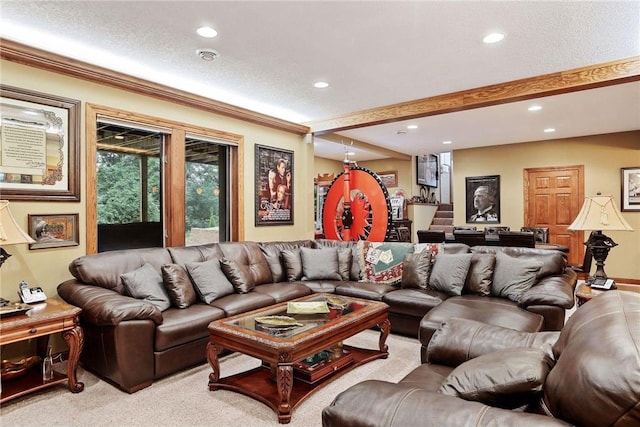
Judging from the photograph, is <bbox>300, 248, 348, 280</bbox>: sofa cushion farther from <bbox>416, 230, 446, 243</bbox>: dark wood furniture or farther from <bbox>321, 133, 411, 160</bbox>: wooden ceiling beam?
<bbox>321, 133, 411, 160</bbox>: wooden ceiling beam

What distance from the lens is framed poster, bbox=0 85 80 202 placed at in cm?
298

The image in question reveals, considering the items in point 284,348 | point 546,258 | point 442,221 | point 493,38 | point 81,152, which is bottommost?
point 284,348

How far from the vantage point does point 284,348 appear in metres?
2.27

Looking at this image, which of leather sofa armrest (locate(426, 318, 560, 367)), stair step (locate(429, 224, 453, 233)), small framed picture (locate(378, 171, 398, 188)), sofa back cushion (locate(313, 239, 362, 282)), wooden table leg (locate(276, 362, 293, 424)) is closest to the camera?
leather sofa armrest (locate(426, 318, 560, 367))

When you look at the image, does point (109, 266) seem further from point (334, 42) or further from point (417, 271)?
point (417, 271)

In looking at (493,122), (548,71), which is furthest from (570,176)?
(548,71)

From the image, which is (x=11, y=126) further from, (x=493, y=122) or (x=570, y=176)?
(x=570, y=176)

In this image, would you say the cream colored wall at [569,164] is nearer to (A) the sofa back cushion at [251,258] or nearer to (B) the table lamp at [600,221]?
(B) the table lamp at [600,221]

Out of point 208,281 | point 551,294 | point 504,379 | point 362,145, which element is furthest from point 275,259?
point 362,145

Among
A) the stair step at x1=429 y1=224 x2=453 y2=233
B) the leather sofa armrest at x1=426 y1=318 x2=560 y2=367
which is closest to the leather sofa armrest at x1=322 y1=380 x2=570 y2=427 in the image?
the leather sofa armrest at x1=426 y1=318 x2=560 y2=367

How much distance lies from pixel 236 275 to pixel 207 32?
222cm

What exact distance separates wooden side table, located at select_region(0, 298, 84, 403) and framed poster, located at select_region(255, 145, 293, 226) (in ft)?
9.11

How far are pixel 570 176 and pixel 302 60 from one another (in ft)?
20.7

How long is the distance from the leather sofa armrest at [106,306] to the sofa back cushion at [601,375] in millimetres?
2488
